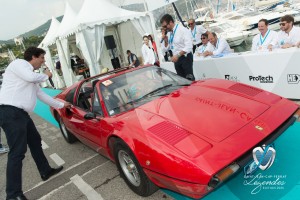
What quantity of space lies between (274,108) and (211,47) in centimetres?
437

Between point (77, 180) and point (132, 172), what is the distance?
1181mm

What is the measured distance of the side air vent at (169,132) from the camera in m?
2.48

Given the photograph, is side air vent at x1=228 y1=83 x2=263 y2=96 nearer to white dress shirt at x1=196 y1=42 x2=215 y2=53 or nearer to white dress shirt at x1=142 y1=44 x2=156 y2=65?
white dress shirt at x1=196 y1=42 x2=215 y2=53

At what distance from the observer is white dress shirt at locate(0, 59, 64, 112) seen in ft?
11.0

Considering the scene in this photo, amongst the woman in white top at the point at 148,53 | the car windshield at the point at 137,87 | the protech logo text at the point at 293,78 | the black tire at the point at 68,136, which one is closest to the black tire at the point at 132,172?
the car windshield at the point at 137,87

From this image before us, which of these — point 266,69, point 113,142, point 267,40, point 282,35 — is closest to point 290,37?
point 282,35

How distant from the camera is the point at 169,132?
259 centimetres

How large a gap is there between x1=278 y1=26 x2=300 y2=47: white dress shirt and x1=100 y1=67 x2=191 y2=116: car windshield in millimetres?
2823

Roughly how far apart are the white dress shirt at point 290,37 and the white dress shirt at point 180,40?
1823mm

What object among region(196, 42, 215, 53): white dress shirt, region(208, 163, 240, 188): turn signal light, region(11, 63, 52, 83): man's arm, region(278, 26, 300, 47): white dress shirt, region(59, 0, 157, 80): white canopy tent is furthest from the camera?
region(59, 0, 157, 80): white canopy tent

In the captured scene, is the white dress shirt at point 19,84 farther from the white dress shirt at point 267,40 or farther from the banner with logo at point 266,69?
the white dress shirt at point 267,40

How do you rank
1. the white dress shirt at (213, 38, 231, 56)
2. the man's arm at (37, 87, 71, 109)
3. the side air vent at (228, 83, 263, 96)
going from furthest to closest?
the white dress shirt at (213, 38, 231, 56), the man's arm at (37, 87, 71, 109), the side air vent at (228, 83, 263, 96)

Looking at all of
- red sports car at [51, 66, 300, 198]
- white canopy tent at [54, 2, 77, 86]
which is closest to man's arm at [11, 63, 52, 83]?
red sports car at [51, 66, 300, 198]

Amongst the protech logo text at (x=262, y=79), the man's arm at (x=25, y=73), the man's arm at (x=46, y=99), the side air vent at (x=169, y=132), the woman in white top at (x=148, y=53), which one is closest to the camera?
the side air vent at (x=169, y=132)
